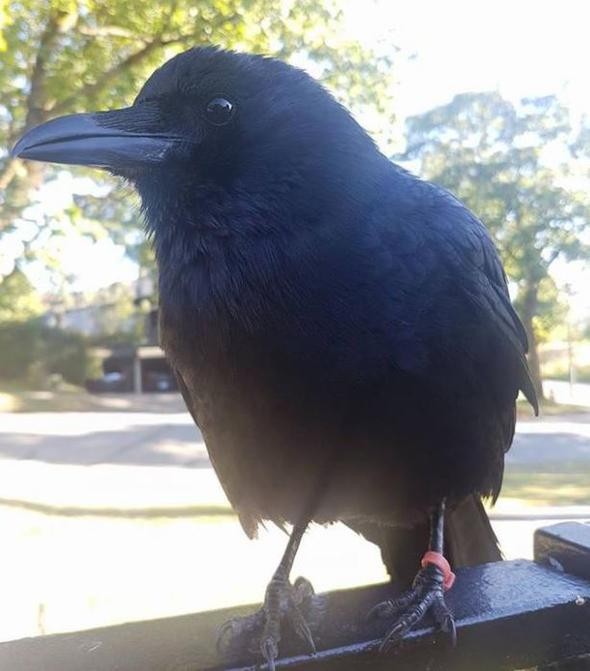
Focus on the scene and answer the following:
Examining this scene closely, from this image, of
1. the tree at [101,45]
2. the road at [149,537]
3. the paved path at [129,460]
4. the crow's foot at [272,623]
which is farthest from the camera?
the paved path at [129,460]

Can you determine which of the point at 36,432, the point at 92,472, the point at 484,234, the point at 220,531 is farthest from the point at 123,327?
the point at 484,234

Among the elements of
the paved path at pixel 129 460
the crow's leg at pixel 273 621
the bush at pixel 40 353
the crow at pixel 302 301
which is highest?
the crow at pixel 302 301

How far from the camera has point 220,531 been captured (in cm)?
781

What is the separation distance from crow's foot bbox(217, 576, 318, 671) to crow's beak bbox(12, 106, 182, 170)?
1.13 meters

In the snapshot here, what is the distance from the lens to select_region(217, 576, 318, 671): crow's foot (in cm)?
174

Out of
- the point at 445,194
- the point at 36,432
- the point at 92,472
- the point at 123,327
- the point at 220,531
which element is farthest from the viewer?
the point at 123,327

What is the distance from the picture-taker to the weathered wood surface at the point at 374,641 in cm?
160

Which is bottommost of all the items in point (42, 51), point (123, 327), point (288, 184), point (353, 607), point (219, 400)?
point (123, 327)

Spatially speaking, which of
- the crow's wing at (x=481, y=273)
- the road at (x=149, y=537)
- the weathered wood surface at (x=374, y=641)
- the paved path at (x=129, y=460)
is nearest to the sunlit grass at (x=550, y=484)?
the road at (x=149, y=537)

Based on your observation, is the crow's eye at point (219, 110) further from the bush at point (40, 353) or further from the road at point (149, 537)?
the bush at point (40, 353)

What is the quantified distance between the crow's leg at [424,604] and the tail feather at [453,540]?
25 cm

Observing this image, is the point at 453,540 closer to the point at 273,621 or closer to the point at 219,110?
the point at 273,621

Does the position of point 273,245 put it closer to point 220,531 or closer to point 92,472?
point 220,531

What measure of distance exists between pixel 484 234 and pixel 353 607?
1.18 m
